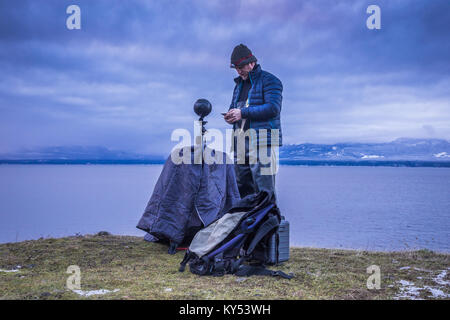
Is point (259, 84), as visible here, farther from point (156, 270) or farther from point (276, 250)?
point (156, 270)

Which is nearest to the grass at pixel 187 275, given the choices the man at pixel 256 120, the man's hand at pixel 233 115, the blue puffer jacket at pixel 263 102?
the man at pixel 256 120

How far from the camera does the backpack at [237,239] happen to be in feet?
15.1

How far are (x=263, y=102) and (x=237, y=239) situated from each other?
6.55 ft

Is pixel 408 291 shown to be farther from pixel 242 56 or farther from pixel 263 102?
pixel 242 56

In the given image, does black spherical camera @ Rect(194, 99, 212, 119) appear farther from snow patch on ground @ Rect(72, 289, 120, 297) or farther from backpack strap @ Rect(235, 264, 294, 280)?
snow patch on ground @ Rect(72, 289, 120, 297)

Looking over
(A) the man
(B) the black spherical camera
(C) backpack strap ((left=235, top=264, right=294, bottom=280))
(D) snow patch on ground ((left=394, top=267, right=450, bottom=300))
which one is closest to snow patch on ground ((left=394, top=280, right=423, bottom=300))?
(D) snow patch on ground ((left=394, top=267, right=450, bottom=300))

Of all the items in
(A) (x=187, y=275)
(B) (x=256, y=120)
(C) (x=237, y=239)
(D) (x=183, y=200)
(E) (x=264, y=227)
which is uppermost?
(B) (x=256, y=120)

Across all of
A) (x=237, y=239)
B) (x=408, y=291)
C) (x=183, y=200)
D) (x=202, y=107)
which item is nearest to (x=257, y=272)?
(x=237, y=239)

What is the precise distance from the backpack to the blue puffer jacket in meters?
0.99

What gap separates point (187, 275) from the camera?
181 inches

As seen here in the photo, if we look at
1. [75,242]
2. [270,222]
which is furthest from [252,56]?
[75,242]

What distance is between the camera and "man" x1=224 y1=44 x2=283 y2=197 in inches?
209

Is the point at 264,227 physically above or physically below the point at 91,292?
above

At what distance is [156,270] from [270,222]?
1.56 m
